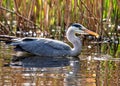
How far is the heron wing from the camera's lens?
1062 cm

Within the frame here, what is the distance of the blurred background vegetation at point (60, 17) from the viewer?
39.0 ft

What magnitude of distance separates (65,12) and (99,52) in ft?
5.44

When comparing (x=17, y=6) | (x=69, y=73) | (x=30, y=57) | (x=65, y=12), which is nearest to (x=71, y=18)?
(x=65, y=12)

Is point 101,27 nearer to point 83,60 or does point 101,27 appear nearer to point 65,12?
point 65,12

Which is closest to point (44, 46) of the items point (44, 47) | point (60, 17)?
point (44, 47)

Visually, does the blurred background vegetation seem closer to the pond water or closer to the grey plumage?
the grey plumage

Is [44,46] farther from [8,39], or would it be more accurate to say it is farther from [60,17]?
[60,17]

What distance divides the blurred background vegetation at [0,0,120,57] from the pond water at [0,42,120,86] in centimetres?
163

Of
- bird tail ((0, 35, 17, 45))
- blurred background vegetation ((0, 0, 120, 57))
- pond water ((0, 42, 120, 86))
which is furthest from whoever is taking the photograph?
blurred background vegetation ((0, 0, 120, 57))

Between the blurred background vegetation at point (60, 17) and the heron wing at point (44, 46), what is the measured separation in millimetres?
1021

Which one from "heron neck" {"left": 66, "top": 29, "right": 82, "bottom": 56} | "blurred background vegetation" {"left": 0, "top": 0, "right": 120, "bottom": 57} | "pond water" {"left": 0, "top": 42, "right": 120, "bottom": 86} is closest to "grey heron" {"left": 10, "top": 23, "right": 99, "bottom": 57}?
"heron neck" {"left": 66, "top": 29, "right": 82, "bottom": 56}

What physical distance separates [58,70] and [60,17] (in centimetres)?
406

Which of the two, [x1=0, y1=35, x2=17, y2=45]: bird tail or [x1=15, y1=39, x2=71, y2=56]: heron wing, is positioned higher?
[x1=0, y1=35, x2=17, y2=45]: bird tail

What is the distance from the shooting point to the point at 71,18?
12281 mm
